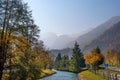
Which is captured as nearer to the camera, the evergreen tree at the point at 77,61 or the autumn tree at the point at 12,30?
the autumn tree at the point at 12,30

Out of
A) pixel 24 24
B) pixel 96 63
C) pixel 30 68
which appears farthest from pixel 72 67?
pixel 24 24

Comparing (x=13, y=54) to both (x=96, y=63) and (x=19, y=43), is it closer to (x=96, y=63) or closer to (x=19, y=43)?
(x=19, y=43)

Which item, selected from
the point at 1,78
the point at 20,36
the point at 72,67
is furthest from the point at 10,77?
the point at 72,67

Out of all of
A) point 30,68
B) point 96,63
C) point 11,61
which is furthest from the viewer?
point 96,63

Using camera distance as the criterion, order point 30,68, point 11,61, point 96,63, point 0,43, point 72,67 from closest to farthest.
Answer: point 0,43
point 11,61
point 30,68
point 96,63
point 72,67

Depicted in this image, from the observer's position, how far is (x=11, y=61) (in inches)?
1436

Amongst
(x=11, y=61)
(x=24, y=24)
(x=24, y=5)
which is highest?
(x=24, y=5)

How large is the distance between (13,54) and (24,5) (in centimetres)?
779

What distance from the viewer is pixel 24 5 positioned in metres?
36.9

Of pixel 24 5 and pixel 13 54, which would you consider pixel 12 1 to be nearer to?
Answer: pixel 24 5

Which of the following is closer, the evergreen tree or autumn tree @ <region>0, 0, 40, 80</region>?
autumn tree @ <region>0, 0, 40, 80</region>

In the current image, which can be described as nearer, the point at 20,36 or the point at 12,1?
the point at 12,1

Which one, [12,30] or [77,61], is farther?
[77,61]

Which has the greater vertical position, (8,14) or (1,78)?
(8,14)
